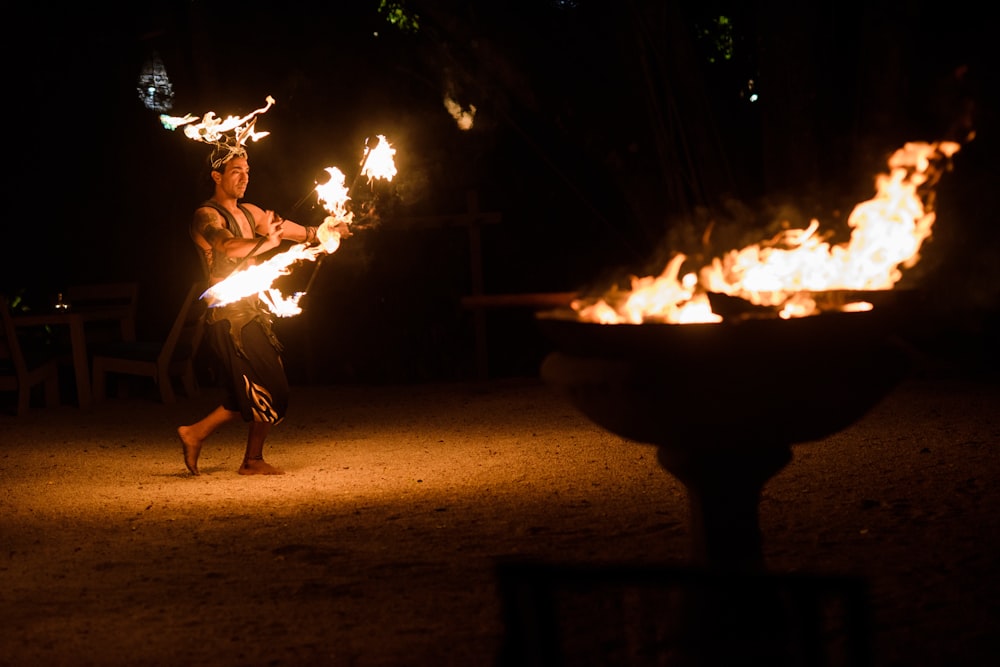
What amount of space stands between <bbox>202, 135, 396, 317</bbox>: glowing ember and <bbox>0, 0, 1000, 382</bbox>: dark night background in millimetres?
706

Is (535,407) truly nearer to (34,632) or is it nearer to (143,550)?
(143,550)

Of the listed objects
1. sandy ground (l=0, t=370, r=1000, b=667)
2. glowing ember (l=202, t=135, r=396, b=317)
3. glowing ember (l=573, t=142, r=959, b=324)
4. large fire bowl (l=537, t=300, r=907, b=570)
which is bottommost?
sandy ground (l=0, t=370, r=1000, b=667)

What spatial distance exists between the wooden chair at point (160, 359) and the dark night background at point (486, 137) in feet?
4.98

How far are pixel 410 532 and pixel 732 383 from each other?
7.62ft

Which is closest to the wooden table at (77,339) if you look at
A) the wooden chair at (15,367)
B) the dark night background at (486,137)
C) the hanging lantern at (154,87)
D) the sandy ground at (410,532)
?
the wooden chair at (15,367)

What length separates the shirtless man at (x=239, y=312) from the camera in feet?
22.0

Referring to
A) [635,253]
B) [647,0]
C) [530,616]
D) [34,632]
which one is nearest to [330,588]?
[34,632]

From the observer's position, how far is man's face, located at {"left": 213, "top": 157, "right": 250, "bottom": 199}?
680 centimetres

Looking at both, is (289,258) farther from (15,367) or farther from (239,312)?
(15,367)

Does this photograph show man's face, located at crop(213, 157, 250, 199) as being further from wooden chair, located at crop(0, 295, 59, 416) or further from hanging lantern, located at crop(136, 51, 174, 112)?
hanging lantern, located at crop(136, 51, 174, 112)

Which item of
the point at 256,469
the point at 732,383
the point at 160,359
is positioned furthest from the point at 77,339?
the point at 732,383

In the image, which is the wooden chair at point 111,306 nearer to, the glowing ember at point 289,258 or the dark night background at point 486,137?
the dark night background at point 486,137

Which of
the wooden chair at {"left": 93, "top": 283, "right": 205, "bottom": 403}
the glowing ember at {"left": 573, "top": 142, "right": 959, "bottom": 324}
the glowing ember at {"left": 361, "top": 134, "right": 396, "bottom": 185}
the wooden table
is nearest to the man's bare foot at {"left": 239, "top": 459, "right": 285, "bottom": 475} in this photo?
the glowing ember at {"left": 361, "top": 134, "right": 396, "bottom": 185}

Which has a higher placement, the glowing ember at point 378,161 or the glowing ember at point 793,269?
the glowing ember at point 378,161
